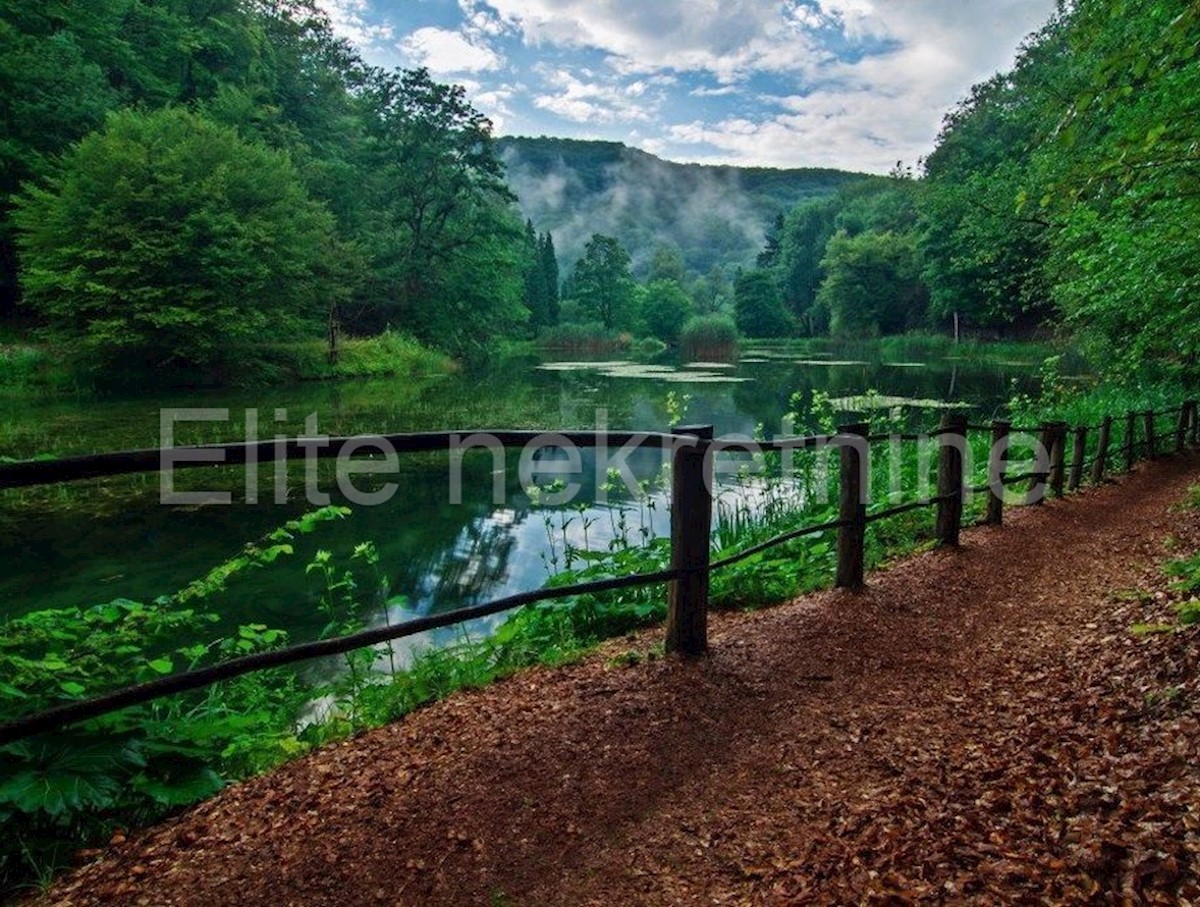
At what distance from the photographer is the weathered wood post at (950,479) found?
5.60 m

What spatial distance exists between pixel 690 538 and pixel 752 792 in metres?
1.26

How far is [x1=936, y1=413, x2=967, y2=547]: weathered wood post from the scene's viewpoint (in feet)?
18.4

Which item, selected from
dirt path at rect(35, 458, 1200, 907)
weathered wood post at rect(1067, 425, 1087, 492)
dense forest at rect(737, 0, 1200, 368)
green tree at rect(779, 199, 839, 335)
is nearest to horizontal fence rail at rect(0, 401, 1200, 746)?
dirt path at rect(35, 458, 1200, 907)

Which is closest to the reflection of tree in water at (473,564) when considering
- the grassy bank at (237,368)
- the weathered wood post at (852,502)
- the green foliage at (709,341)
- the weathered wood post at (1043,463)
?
the weathered wood post at (852,502)

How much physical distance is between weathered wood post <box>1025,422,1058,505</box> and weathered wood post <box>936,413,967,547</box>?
303 cm

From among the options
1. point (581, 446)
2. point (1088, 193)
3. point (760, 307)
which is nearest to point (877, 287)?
point (760, 307)

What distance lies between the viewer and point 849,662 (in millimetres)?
3527

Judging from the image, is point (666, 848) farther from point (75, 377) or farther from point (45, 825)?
point (75, 377)

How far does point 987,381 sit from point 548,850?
100ft

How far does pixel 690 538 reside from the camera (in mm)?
3389

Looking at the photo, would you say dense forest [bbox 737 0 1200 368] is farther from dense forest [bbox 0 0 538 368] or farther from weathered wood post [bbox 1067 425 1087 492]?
dense forest [bbox 0 0 538 368]

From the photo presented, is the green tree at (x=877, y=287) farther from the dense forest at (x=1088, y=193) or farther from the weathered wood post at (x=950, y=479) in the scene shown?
the weathered wood post at (x=950, y=479)

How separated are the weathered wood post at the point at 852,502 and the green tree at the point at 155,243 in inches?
942

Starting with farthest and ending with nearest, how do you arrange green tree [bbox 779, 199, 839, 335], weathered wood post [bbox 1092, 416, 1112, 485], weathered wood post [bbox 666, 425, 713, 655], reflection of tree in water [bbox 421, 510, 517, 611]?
1. green tree [bbox 779, 199, 839, 335]
2. weathered wood post [bbox 1092, 416, 1112, 485]
3. reflection of tree in water [bbox 421, 510, 517, 611]
4. weathered wood post [bbox 666, 425, 713, 655]
